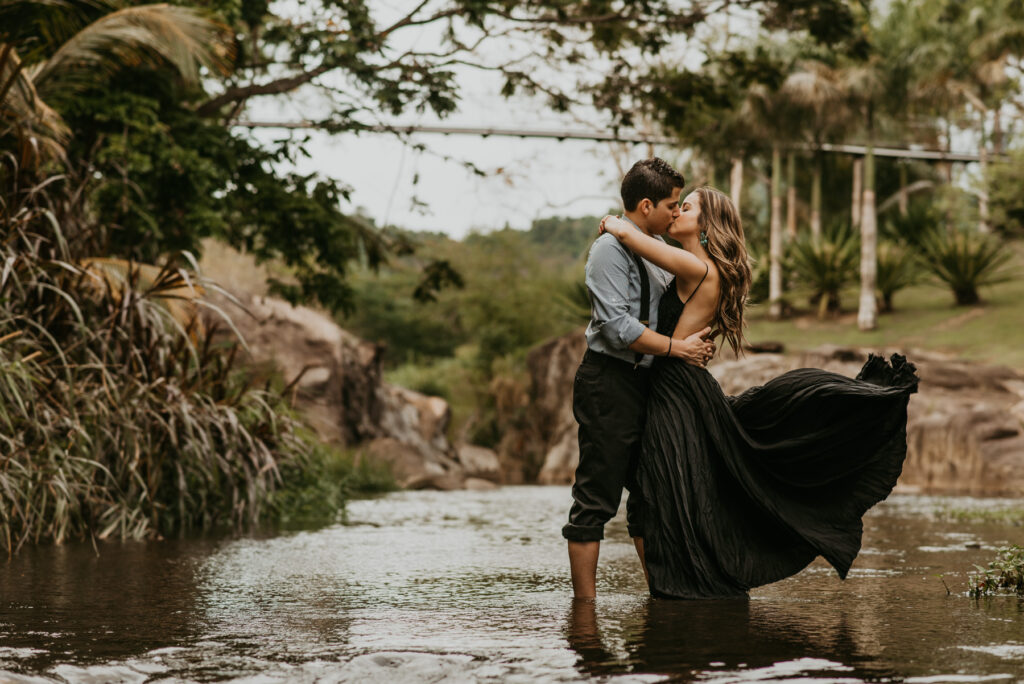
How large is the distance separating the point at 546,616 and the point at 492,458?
22655 mm

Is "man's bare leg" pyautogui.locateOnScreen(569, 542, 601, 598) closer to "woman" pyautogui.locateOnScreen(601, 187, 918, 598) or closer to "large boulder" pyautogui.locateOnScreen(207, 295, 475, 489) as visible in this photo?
"woman" pyautogui.locateOnScreen(601, 187, 918, 598)

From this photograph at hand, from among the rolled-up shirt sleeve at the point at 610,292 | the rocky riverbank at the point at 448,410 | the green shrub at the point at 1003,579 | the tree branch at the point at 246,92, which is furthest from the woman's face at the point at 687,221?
the rocky riverbank at the point at 448,410

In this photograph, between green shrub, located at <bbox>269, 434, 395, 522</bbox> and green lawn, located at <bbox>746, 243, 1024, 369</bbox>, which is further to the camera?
green lawn, located at <bbox>746, 243, 1024, 369</bbox>

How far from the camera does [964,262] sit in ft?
97.1

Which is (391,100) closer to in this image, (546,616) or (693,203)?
(693,203)

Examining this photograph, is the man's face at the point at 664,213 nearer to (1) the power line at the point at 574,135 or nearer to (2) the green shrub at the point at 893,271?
(1) the power line at the point at 574,135

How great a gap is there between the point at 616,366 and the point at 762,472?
0.69 meters

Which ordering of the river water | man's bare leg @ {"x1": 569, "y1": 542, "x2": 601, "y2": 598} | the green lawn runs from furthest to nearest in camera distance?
the green lawn, man's bare leg @ {"x1": 569, "y1": 542, "x2": 601, "y2": 598}, the river water

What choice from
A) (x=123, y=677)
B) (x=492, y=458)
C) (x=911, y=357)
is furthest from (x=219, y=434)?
(x=492, y=458)

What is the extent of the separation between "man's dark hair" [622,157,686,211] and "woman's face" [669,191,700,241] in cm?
10

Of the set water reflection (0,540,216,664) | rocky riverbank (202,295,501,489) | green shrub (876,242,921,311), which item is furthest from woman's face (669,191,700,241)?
green shrub (876,242,921,311)

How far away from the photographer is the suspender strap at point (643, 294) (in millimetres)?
4539

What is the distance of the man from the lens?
438 cm

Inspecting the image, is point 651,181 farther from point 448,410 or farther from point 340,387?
point 448,410
